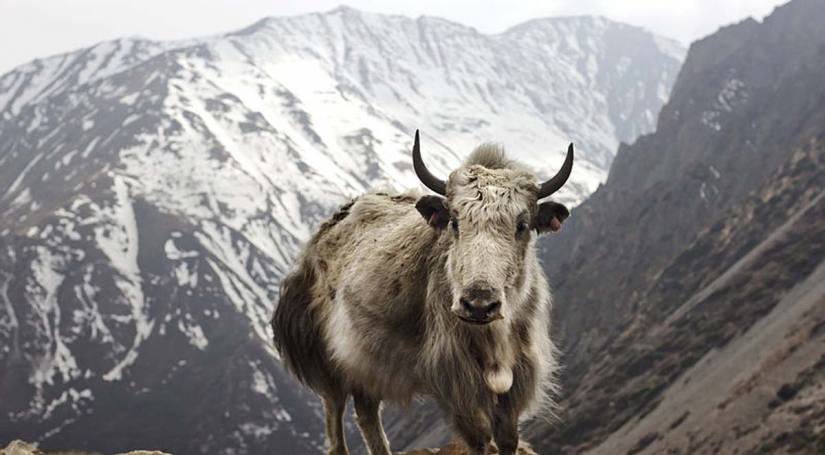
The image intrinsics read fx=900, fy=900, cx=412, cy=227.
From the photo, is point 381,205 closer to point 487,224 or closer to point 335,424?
point 335,424

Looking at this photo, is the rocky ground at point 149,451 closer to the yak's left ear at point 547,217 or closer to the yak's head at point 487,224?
the yak's head at point 487,224

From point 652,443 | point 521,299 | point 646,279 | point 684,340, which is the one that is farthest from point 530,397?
point 646,279

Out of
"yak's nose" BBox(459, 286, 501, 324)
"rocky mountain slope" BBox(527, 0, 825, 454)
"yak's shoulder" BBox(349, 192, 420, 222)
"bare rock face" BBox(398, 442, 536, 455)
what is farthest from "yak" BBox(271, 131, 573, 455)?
"rocky mountain slope" BBox(527, 0, 825, 454)

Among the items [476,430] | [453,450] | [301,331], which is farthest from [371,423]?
[476,430]

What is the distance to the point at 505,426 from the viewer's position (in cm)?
998

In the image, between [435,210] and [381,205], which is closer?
[435,210]

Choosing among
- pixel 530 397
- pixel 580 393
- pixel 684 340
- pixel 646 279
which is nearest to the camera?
pixel 530 397

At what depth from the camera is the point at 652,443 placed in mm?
102062

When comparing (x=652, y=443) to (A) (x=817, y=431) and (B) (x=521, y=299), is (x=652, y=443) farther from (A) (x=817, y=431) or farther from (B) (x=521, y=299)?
(B) (x=521, y=299)

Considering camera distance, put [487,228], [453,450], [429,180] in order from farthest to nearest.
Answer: [453,450] → [429,180] → [487,228]

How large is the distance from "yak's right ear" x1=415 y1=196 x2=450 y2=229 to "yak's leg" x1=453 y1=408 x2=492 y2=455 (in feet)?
6.74

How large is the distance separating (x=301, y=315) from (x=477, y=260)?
497cm

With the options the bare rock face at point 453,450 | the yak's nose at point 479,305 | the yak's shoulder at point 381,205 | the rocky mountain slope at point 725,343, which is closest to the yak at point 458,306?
the yak's nose at point 479,305

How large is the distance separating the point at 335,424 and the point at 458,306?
16.7 feet
